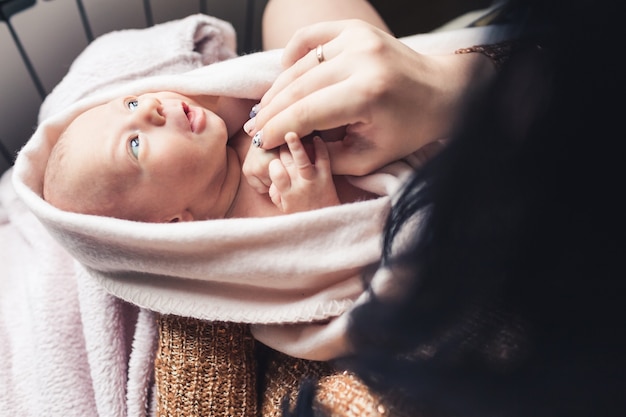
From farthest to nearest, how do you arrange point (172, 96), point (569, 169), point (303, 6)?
1. point (303, 6)
2. point (172, 96)
3. point (569, 169)

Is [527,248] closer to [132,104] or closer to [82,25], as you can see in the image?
[132,104]

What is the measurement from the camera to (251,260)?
638mm

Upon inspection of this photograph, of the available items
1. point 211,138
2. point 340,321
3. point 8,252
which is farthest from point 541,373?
point 8,252

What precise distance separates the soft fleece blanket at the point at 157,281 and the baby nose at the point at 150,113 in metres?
0.07

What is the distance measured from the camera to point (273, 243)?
633mm

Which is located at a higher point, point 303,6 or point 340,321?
point 303,6

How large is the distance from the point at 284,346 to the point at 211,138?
265 millimetres

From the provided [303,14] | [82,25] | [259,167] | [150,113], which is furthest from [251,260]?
[82,25]

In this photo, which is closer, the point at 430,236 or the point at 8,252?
the point at 430,236

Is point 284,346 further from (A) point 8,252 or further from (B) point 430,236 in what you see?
(A) point 8,252

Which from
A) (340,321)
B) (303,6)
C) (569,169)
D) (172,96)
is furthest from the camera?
(303,6)

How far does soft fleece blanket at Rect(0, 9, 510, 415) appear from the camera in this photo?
62cm

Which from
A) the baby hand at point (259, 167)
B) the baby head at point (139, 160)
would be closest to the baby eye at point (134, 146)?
the baby head at point (139, 160)

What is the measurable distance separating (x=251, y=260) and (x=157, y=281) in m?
0.13
